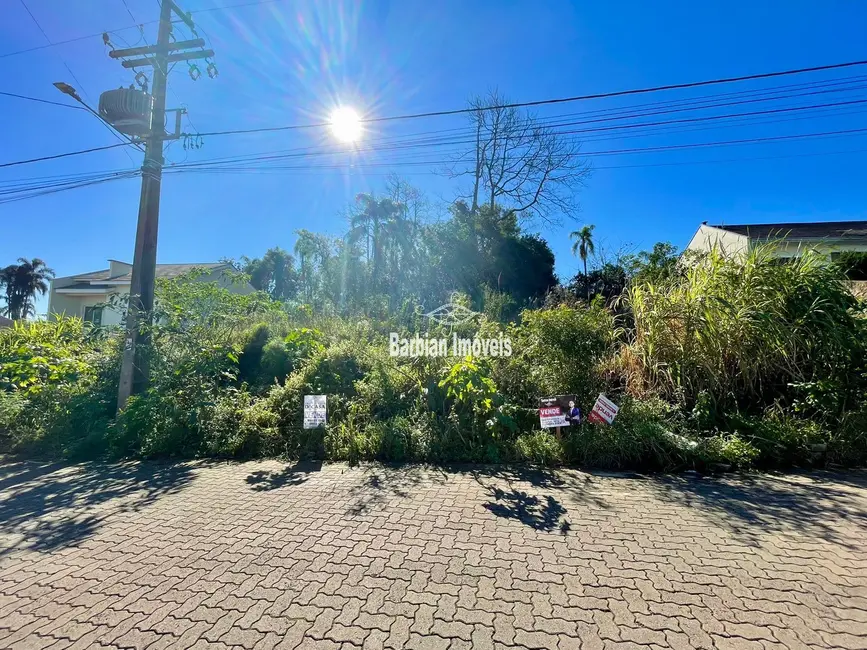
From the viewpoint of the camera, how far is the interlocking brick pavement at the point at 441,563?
203 cm

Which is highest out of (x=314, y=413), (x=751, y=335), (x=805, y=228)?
(x=805, y=228)

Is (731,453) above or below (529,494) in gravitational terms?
above

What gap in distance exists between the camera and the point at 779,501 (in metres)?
3.54

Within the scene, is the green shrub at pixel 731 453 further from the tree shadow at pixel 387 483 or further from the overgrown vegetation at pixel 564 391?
the tree shadow at pixel 387 483

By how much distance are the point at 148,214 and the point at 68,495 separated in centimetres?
457

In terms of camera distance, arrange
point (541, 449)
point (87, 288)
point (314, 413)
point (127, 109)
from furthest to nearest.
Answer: point (87, 288)
point (127, 109)
point (314, 413)
point (541, 449)

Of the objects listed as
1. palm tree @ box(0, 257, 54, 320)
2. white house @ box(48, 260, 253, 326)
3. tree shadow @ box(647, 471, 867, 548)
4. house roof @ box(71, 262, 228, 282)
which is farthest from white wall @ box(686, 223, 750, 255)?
palm tree @ box(0, 257, 54, 320)

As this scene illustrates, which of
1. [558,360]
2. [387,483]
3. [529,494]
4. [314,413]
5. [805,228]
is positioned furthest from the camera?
[805,228]

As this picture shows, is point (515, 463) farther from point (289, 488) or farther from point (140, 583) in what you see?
point (140, 583)

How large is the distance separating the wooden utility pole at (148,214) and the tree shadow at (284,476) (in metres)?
3.12

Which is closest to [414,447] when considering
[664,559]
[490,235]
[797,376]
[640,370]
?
[664,559]

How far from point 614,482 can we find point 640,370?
2293mm

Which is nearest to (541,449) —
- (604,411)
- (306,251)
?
(604,411)

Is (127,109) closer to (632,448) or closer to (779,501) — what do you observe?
(632,448)
